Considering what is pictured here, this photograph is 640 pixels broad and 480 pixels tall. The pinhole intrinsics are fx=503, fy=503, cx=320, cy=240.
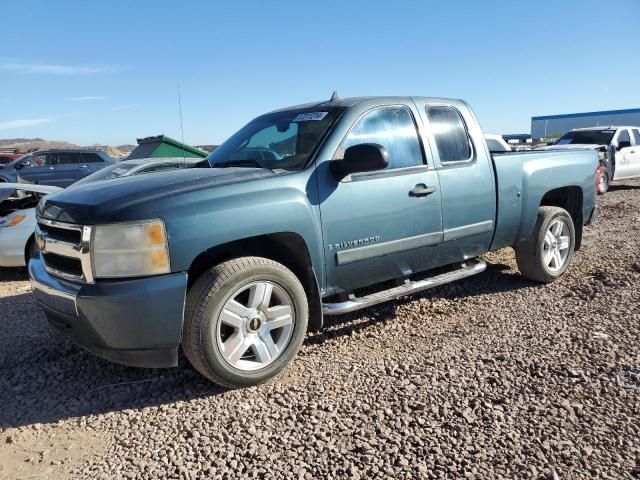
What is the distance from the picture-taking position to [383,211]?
3719 mm

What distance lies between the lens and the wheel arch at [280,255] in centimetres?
328

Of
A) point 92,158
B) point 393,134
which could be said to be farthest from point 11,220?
point 92,158

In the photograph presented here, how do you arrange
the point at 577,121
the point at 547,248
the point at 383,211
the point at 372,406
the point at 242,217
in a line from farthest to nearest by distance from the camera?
the point at 577,121
the point at 547,248
the point at 383,211
the point at 242,217
the point at 372,406

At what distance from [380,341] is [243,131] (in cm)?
219

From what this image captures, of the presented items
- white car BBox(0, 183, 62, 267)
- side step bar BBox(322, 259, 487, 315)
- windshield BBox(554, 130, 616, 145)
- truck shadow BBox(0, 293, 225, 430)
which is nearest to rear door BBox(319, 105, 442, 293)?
side step bar BBox(322, 259, 487, 315)

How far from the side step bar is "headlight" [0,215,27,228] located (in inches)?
188

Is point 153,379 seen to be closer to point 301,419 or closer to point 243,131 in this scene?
point 301,419

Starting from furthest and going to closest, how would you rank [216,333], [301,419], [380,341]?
1. [380,341]
2. [216,333]
3. [301,419]

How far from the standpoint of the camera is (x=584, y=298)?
4703mm

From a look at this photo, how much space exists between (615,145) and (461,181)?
11.7 m

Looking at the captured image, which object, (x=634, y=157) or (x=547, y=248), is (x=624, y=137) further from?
(x=547, y=248)

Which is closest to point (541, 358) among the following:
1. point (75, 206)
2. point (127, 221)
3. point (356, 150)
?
point (356, 150)

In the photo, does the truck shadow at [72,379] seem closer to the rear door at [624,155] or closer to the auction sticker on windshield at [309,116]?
the auction sticker on windshield at [309,116]

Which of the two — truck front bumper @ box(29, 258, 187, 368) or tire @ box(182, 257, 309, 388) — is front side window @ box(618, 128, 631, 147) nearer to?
tire @ box(182, 257, 309, 388)
